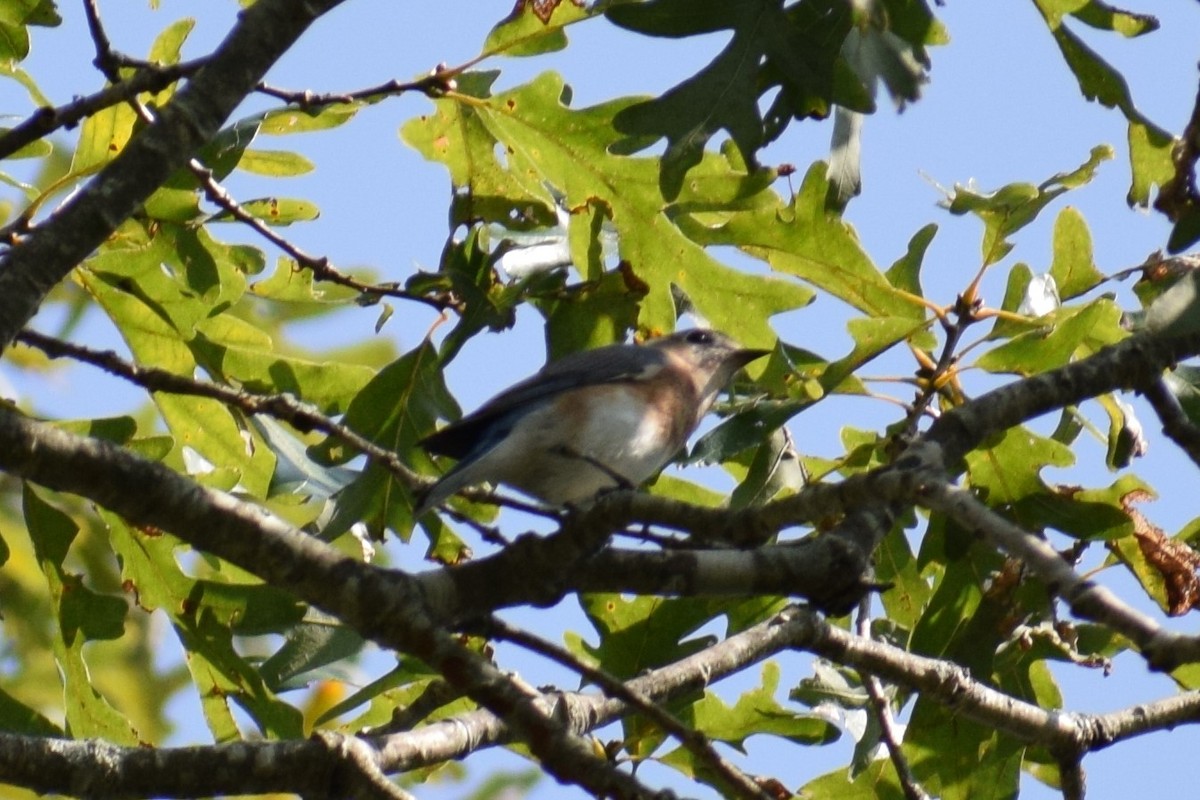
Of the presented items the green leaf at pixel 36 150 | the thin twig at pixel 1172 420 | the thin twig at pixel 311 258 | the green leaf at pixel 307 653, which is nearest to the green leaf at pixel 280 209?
the thin twig at pixel 311 258

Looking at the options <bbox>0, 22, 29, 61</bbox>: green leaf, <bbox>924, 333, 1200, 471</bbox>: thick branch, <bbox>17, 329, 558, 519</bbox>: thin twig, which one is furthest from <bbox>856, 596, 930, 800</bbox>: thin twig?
<bbox>0, 22, 29, 61</bbox>: green leaf

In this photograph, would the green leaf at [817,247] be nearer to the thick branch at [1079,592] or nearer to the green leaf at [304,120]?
the green leaf at [304,120]

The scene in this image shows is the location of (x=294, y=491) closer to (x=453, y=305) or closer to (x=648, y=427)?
(x=453, y=305)

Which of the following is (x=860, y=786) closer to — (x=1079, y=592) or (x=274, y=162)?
(x=1079, y=592)

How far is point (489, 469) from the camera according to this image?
444 centimetres

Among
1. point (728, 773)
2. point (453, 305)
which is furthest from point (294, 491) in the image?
point (728, 773)

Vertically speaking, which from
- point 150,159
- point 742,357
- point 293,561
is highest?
point 742,357

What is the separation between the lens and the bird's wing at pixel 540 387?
4582 mm

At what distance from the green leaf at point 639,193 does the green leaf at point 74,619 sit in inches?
62.0

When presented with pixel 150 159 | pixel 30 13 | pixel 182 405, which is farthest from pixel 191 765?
pixel 30 13

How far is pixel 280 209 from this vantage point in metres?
4.37

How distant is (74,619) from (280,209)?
4.22 ft

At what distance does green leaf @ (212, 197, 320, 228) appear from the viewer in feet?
14.3

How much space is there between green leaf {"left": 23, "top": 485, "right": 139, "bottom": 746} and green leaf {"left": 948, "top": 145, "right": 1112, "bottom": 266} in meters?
2.49
